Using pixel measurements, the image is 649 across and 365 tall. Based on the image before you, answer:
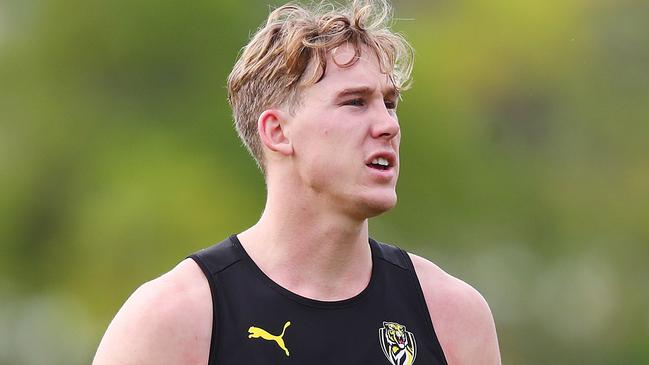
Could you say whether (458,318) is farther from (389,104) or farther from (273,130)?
(273,130)

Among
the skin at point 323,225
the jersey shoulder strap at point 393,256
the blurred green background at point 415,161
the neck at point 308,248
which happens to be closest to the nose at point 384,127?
the skin at point 323,225

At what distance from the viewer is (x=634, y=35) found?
1900 centimetres

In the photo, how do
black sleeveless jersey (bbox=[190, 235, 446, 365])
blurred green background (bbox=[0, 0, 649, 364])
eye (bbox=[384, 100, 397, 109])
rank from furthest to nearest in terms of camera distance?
blurred green background (bbox=[0, 0, 649, 364])
eye (bbox=[384, 100, 397, 109])
black sleeveless jersey (bbox=[190, 235, 446, 365])

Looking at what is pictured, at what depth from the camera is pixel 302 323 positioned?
5164 mm

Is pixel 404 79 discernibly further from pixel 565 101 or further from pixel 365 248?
pixel 565 101

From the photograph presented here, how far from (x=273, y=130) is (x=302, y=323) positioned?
76cm

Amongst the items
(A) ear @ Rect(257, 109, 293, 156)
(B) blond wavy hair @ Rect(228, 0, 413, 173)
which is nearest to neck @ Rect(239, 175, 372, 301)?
(A) ear @ Rect(257, 109, 293, 156)

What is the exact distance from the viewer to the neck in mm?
5277

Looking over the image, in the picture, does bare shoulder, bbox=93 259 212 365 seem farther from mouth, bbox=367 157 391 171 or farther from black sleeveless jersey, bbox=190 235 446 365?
mouth, bbox=367 157 391 171

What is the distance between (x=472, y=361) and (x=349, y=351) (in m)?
0.52

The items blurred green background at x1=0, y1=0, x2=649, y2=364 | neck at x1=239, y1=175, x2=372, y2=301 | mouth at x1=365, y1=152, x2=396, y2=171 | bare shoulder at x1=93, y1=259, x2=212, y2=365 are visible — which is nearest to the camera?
bare shoulder at x1=93, y1=259, x2=212, y2=365

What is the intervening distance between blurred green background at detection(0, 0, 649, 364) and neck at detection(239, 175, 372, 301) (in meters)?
11.3

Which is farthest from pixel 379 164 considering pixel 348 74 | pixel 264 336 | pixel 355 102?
pixel 264 336

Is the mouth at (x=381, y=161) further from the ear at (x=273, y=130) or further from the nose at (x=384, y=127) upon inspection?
the ear at (x=273, y=130)
